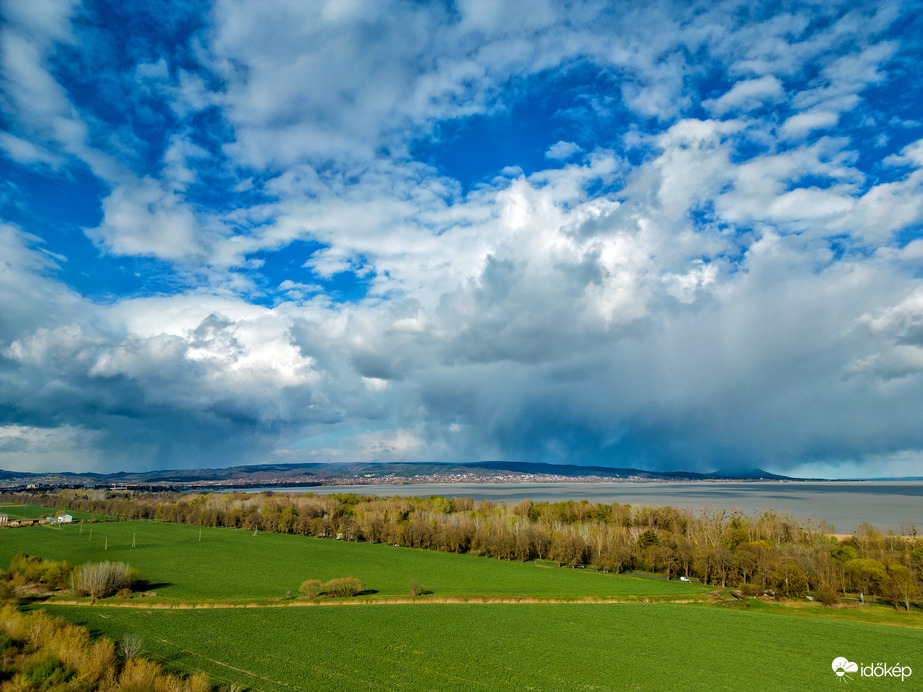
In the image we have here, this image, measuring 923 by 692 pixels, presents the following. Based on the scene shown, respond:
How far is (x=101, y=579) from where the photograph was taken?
52.2 meters

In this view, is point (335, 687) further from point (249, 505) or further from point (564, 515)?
point (249, 505)

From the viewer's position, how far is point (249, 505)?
144 metres

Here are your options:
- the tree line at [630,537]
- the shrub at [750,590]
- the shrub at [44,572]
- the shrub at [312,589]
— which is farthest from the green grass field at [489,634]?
the shrub at [44,572]

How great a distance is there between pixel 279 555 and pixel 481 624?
53370 mm

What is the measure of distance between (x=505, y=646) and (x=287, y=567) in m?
46.3

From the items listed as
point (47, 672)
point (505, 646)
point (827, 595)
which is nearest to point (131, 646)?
point (47, 672)

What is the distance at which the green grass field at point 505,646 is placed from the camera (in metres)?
30.9

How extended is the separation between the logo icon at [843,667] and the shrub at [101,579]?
65145 millimetres

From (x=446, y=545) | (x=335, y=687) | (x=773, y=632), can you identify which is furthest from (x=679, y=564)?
(x=335, y=687)

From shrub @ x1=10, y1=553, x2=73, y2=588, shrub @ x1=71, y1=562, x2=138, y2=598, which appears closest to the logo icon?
shrub @ x1=71, y1=562, x2=138, y2=598

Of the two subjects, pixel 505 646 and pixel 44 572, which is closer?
pixel 505 646

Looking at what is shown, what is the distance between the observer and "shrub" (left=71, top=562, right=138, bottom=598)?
5184cm

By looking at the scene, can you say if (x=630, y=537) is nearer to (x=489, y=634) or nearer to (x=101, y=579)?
(x=489, y=634)

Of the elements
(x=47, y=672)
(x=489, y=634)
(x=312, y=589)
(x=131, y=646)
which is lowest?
(x=489, y=634)
